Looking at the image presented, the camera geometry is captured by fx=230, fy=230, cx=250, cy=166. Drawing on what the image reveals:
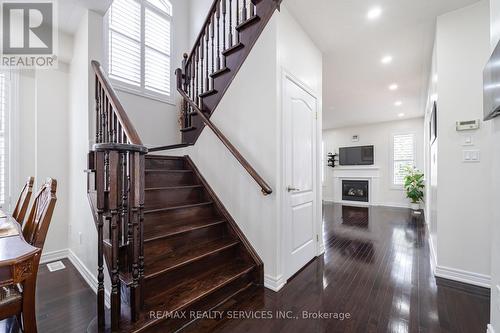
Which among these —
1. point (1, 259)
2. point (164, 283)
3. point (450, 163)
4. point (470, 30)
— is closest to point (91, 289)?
point (164, 283)

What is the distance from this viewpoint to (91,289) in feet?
7.23

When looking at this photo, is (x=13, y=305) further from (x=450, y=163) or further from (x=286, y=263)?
(x=450, y=163)

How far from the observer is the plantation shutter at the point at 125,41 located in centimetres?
342

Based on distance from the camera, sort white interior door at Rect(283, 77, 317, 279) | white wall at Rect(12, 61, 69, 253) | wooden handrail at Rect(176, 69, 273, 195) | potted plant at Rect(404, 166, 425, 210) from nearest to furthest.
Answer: wooden handrail at Rect(176, 69, 273, 195) < white interior door at Rect(283, 77, 317, 279) < white wall at Rect(12, 61, 69, 253) < potted plant at Rect(404, 166, 425, 210)

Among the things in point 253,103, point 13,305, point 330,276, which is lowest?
point 330,276

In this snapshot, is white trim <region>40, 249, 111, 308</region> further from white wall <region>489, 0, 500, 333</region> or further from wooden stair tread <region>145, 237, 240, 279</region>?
white wall <region>489, 0, 500, 333</region>

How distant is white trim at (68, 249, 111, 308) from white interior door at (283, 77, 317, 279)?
1.65 meters

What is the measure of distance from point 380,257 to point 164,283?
2707 mm

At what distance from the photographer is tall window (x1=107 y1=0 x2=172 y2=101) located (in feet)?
11.3

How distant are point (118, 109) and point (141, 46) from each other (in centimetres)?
251

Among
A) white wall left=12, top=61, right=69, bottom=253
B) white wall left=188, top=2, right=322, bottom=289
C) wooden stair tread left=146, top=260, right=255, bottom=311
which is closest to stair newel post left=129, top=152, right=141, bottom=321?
wooden stair tread left=146, top=260, right=255, bottom=311

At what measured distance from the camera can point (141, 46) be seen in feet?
12.4

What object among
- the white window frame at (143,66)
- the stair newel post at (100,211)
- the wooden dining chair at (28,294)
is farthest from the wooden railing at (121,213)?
the white window frame at (143,66)

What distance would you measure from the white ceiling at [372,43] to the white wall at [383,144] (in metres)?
2.01
